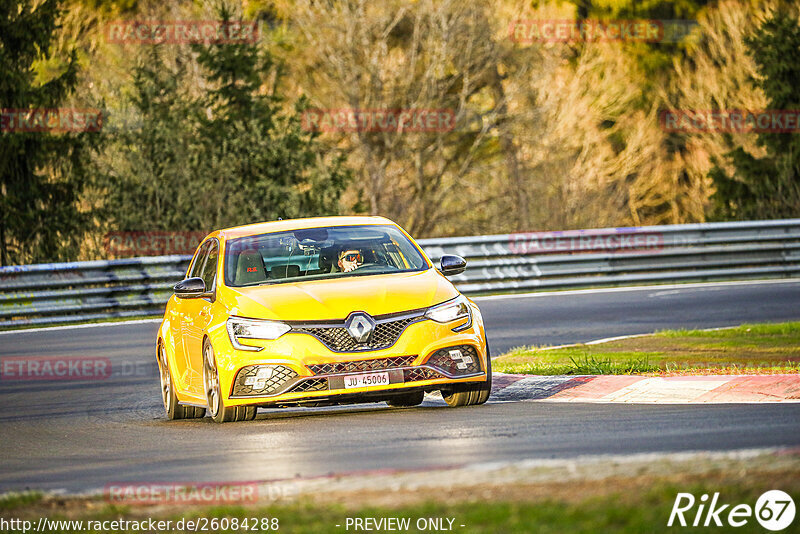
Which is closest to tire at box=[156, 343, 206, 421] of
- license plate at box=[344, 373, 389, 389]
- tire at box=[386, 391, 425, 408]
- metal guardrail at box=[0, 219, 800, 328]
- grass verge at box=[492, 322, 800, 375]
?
tire at box=[386, 391, 425, 408]

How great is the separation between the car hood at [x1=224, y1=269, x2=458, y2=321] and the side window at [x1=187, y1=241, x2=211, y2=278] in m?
1.68

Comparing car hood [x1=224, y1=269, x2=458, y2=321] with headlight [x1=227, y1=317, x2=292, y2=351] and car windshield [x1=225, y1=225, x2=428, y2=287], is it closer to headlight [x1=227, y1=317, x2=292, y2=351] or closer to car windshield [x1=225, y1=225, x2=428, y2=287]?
headlight [x1=227, y1=317, x2=292, y2=351]

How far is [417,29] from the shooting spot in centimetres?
4012

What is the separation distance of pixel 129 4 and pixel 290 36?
489 inches

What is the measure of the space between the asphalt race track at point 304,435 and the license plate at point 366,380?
0.29 meters

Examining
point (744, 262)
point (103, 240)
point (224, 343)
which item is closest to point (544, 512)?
point (224, 343)

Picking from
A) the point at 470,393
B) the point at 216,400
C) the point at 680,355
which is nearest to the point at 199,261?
the point at 216,400

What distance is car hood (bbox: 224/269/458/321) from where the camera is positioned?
11.1 m

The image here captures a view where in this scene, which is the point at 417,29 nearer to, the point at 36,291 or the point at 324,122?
the point at 324,122

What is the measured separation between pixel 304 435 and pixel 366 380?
821mm

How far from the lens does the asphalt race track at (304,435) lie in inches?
337

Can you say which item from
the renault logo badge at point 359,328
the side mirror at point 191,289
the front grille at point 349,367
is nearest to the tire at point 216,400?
the side mirror at point 191,289

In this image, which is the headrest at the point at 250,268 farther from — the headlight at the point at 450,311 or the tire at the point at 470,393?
the tire at the point at 470,393

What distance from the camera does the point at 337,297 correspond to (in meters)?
11.2
